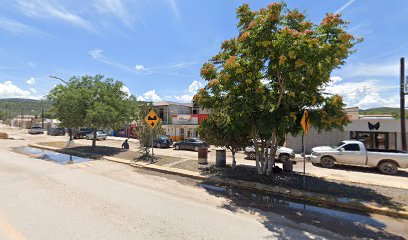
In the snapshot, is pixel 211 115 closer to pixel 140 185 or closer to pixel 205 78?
pixel 205 78

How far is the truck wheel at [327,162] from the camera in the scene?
622 inches

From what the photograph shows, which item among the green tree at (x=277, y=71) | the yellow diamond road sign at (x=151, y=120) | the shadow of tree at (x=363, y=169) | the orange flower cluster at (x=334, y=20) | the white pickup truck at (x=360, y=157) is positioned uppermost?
the orange flower cluster at (x=334, y=20)

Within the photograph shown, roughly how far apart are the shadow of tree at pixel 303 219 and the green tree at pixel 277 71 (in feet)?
8.74

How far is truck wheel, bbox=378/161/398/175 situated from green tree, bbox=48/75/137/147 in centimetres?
1783

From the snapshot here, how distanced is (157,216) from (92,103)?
58.9 feet

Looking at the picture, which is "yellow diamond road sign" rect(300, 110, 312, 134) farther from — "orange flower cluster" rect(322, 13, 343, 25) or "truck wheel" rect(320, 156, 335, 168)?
"truck wheel" rect(320, 156, 335, 168)

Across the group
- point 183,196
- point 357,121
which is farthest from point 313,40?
point 357,121

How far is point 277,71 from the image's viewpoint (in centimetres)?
880

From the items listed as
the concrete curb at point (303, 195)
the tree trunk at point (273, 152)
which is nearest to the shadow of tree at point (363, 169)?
the tree trunk at point (273, 152)

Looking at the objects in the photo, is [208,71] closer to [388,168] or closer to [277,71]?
[277,71]

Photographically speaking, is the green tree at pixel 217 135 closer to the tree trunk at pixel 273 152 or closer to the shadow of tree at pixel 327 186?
the shadow of tree at pixel 327 186

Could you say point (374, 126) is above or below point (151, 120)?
below

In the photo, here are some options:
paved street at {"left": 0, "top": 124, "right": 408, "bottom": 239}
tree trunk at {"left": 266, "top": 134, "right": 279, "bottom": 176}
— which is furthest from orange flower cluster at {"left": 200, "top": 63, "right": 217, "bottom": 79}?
paved street at {"left": 0, "top": 124, "right": 408, "bottom": 239}

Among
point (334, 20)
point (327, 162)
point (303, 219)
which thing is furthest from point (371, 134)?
point (303, 219)
